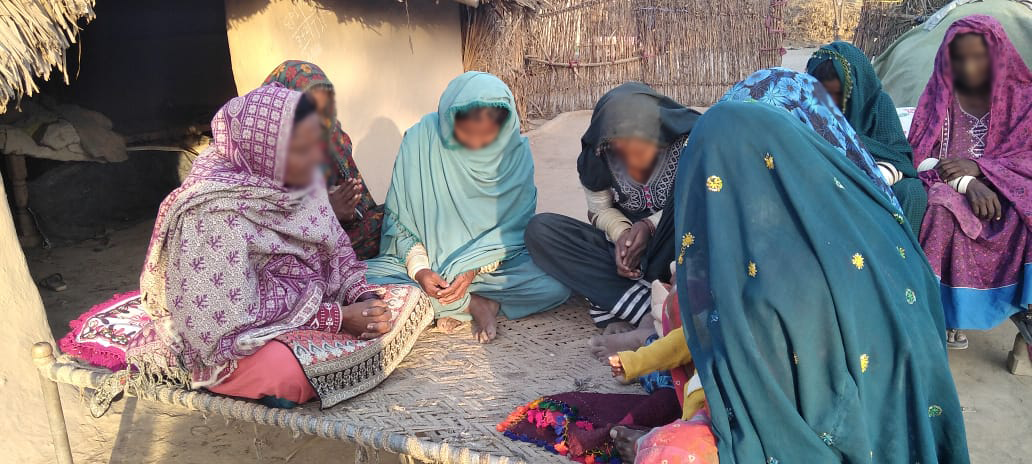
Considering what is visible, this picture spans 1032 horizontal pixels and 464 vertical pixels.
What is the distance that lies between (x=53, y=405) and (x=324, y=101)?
2521mm

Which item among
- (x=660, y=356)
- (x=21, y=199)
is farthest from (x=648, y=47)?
(x=660, y=356)

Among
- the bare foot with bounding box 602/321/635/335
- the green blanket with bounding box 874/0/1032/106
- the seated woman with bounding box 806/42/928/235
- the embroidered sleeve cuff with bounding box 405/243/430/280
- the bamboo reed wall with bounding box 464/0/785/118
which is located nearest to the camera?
the bare foot with bounding box 602/321/635/335

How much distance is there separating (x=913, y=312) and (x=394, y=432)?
5.08ft

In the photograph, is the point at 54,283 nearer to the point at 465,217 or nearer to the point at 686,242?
the point at 465,217

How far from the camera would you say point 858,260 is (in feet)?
5.67

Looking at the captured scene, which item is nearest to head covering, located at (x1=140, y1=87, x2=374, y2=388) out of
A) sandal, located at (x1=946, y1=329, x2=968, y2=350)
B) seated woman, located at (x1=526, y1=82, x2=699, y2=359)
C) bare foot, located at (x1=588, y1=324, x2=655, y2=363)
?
bare foot, located at (x1=588, y1=324, x2=655, y2=363)

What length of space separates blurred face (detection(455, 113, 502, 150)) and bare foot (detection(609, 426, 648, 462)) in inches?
67.0

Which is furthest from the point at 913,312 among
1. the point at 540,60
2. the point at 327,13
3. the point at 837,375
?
the point at 540,60

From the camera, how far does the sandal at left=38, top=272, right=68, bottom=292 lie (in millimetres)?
4414

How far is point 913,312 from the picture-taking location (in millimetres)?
1823

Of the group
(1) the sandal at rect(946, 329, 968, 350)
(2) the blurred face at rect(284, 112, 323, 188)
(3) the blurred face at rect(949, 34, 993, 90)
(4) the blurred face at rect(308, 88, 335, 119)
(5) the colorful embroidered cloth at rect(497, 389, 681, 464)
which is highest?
(4) the blurred face at rect(308, 88, 335, 119)

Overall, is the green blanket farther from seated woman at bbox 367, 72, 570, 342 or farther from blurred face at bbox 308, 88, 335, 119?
blurred face at bbox 308, 88, 335, 119

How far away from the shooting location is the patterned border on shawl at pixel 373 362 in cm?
253

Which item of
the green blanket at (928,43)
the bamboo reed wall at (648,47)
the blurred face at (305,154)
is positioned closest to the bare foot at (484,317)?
the blurred face at (305,154)
